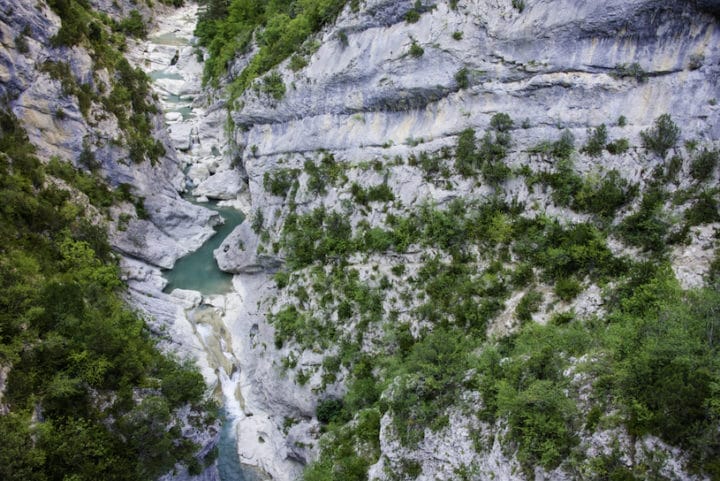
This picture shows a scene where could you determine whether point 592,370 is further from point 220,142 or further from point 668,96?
point 220,142

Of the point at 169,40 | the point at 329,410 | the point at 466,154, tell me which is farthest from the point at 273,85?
the point at 169,40

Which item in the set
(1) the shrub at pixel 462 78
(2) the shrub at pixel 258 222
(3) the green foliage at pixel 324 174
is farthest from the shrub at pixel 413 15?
(2) the shrub at pixel 258 222

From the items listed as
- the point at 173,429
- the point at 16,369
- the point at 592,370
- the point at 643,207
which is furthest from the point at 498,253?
the point at 16,369

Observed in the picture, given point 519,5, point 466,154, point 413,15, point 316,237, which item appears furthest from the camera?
point 316,237

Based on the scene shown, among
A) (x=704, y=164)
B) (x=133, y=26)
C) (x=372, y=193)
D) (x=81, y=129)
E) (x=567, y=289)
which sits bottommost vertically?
(x=567, y=289)

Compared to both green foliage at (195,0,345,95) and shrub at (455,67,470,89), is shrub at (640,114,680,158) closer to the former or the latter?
shrub at (455,67,470,89)

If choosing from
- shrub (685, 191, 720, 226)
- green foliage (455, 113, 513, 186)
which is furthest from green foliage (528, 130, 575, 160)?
shrub (685, 191, 720, 226)

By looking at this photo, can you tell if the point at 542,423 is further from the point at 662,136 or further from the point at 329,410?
the point at 662,136
